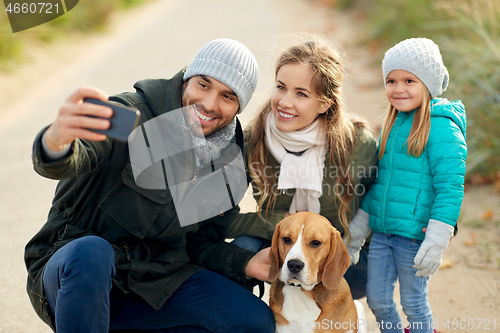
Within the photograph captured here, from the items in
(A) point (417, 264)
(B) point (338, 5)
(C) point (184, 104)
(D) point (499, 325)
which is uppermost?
(B) point (338, 5)

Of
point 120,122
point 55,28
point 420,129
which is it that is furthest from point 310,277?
point 55,28

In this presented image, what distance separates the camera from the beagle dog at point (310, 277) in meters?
2.66

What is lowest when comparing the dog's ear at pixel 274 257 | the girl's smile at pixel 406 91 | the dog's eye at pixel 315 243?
the dog's ear at pixel 274 257

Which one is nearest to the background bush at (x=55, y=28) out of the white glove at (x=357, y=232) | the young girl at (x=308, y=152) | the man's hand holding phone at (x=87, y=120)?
the young girl at (x=308, y=152)

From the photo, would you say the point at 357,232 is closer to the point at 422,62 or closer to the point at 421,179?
the point at 421,179

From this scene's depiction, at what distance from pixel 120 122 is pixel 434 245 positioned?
78.4 inches

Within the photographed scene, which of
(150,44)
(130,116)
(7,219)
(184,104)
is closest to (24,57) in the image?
(150,44)

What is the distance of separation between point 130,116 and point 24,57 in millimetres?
9402

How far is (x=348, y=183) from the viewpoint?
3246 mm

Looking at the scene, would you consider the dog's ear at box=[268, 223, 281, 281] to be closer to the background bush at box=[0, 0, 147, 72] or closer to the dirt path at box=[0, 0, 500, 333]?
the dirt path at box=[0, 0, 500, 333]

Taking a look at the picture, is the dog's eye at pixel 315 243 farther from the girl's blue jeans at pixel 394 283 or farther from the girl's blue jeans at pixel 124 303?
the girl's blue jeans at pixel 394 283

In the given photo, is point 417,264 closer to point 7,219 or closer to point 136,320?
point 136,320

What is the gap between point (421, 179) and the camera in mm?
3018

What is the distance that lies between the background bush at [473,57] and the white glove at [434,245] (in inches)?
122
